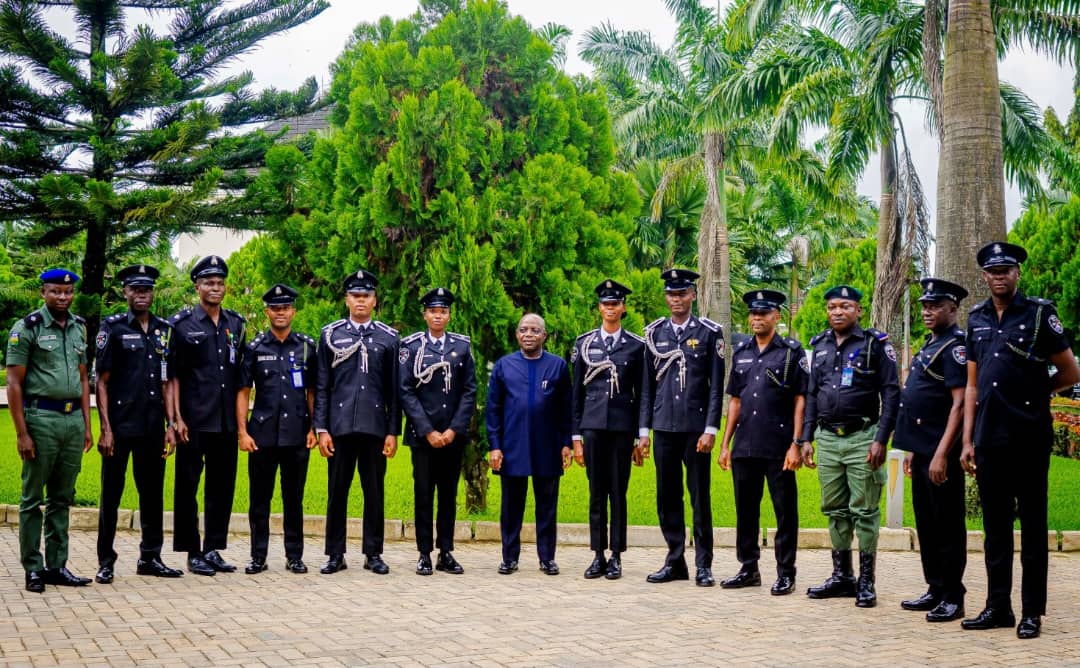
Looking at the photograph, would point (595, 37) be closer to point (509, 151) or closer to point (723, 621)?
point (509, 151)

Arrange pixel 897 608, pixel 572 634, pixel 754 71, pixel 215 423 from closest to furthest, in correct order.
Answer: pixel 572 634, pixel 897 608, pixel 215 423, pixel 754 71

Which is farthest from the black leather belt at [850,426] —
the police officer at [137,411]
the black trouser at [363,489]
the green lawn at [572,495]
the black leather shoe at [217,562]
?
the police officer at [137,411]

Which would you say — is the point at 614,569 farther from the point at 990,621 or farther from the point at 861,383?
the point at 990,621

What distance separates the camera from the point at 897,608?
6789 millimetres

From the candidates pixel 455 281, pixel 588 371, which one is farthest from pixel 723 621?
pixel 455 281

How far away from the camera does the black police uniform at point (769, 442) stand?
24.2 feet

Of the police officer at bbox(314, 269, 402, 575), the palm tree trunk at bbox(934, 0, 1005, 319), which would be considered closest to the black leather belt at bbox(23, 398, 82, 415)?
the police officer at bbox(314, 269, 402, 575)

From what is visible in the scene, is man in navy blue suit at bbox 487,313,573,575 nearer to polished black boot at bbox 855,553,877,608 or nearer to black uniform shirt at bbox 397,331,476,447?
black uniform shirt at bbox 397,331,476,447

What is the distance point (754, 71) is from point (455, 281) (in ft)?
42.5

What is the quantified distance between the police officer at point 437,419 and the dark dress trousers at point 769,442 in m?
2.07

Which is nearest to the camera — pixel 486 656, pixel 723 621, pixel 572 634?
pixel 486 656

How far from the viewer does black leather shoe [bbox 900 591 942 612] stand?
6719 mm

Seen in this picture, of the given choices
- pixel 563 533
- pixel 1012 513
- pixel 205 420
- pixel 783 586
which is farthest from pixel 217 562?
pixel 1012 513

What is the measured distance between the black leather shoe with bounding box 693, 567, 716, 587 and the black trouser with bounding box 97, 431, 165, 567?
12.7 feet
